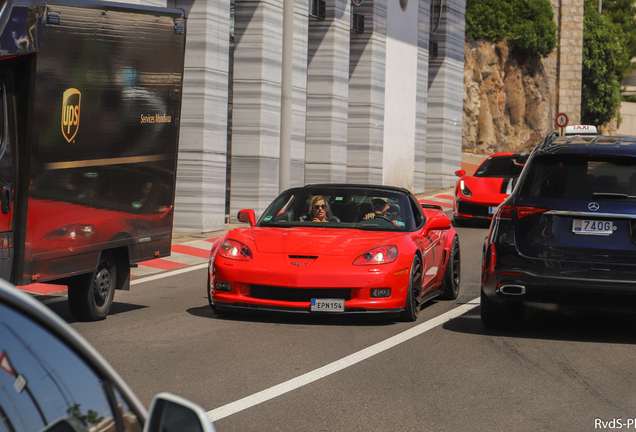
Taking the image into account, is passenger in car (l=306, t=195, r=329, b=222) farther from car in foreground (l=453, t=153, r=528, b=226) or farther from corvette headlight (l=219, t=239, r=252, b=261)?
car in foreground (l=453, t=153, r=528, b=226)

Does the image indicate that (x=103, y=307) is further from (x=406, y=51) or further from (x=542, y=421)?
(x=406, y=51)

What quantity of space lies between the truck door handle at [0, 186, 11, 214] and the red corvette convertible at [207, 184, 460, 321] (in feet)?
6.71

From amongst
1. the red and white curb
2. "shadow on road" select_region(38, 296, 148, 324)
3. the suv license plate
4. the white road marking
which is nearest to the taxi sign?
the white road marking

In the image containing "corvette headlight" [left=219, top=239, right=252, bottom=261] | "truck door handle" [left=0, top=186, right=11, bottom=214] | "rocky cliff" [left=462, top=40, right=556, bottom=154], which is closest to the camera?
"truck door handle" [left=0, top=186, right=11, bottom=214]

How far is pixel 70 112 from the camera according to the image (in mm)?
8297

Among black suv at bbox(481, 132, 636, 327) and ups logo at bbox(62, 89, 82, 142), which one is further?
ups logo at bbox(62, 89, 82, 142)

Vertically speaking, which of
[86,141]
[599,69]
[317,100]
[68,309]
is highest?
[599,69]

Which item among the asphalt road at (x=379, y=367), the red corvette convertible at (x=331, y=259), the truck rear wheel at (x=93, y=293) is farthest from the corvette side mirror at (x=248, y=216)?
the truck rear wheel at (x=93, y=293)

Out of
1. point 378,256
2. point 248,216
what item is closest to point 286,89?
point 248,216

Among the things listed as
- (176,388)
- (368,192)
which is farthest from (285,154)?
(176,388)

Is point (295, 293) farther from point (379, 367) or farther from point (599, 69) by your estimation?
point (599, 69)

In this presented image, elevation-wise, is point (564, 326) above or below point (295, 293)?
below

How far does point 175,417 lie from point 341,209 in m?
8.13

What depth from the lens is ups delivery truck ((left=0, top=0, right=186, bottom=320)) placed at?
25.7 feet
